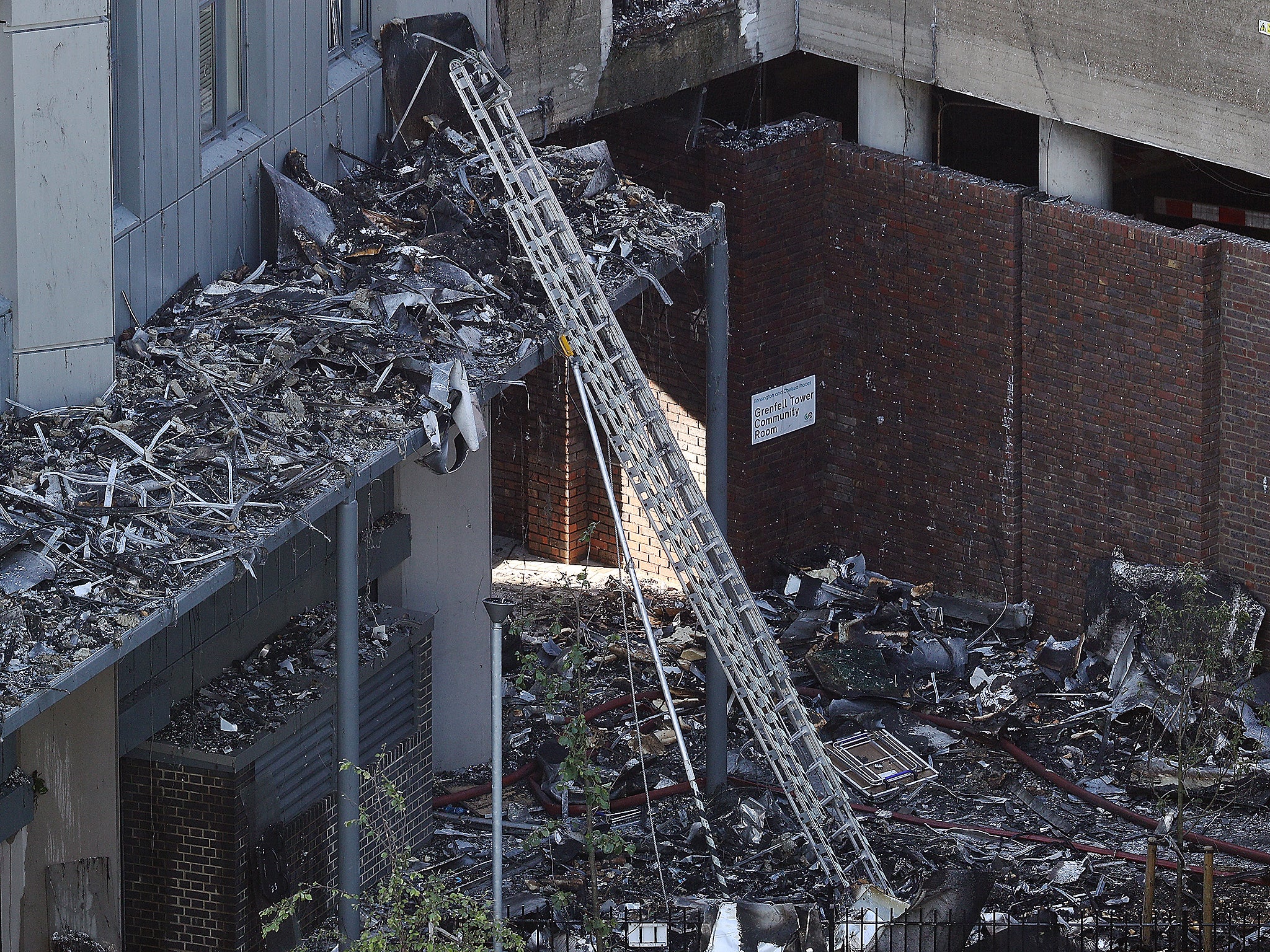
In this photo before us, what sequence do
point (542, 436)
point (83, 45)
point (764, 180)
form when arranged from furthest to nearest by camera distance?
point (542, 436), point (764, 180), point (83, 45)

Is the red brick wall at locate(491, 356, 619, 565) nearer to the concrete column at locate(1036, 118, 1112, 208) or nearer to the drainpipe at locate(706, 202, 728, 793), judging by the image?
the drainpipe at locate(706, 202, 728, 793)

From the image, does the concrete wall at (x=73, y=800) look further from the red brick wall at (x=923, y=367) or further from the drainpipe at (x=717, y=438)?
the red brick wall at (x=923, y=367)

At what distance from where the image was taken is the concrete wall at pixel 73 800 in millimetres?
13516

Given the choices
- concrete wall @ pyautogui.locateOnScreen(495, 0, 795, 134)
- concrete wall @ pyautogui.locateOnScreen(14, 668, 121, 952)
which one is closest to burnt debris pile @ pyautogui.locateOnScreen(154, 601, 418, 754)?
concrete wall @ pyautogui.locateOnScreen(14, 668, 121, 952)

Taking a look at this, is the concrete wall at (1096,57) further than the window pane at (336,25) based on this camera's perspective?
Yes

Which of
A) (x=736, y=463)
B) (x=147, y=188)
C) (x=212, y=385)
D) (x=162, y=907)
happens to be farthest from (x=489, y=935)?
(x=736, y=463)

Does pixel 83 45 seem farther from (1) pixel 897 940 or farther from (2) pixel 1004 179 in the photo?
(2) pixel 1004 179

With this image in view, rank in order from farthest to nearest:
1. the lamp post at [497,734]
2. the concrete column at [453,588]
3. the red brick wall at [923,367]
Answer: the red brick wall at [923,367] → the concrete column at [453,588] → the lamp post at [497,734]

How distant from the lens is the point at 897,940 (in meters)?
14.7

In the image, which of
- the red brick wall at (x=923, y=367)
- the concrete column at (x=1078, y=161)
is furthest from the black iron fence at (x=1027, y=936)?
the concrete column at (x=1078, y=161)

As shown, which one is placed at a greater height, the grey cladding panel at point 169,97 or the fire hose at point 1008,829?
the grey cladding panel at point 169,97

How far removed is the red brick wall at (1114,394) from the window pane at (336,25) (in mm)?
5790

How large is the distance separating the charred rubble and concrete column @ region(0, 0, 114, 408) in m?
3.47

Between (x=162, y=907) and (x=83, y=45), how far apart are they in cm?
509
